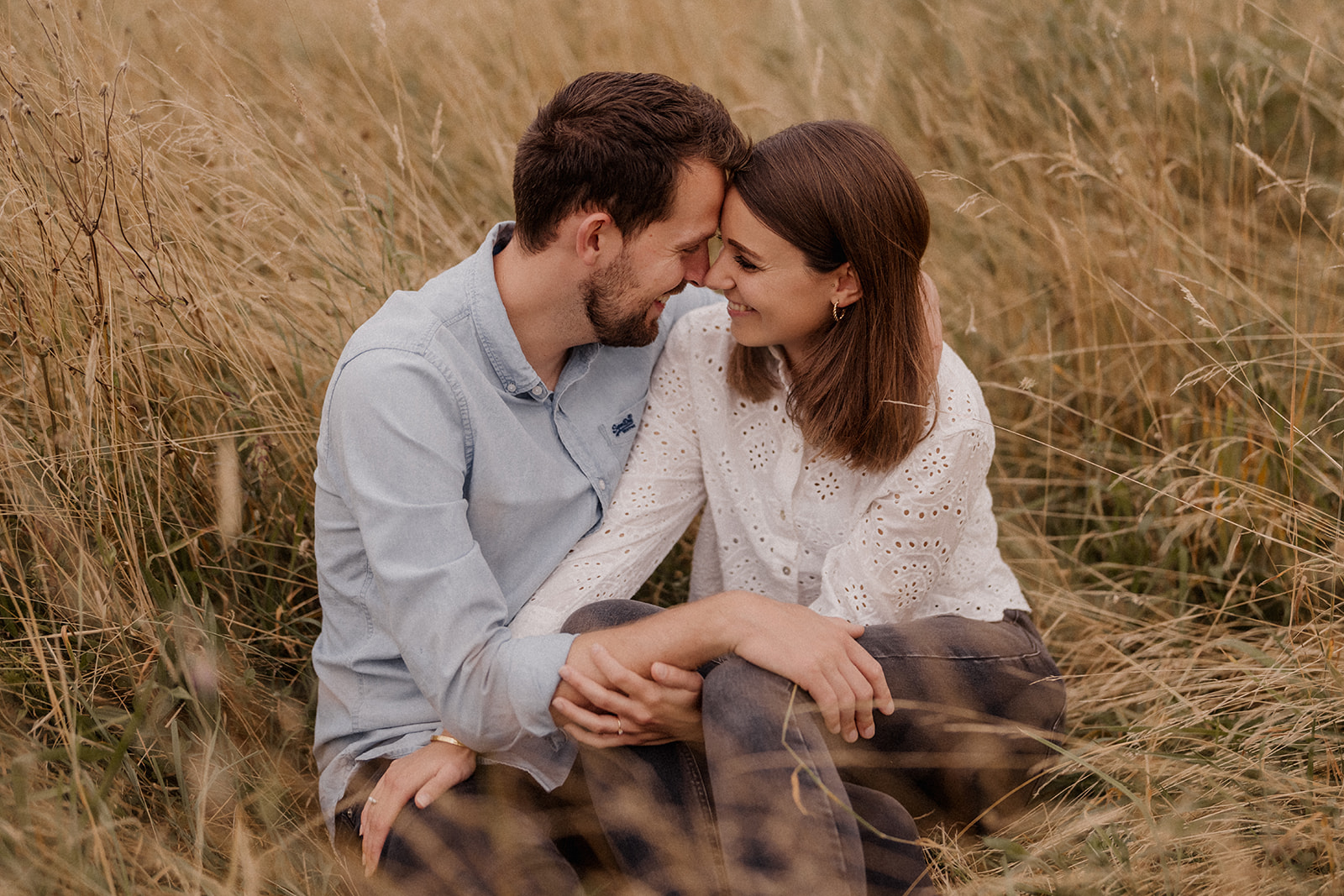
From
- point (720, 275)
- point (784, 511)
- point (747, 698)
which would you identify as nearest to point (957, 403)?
point (784, 511)

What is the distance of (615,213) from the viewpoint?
6.89ft

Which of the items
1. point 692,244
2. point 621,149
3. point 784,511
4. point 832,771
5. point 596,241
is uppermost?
point 621,149

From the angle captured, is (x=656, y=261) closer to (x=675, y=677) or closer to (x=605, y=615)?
(x=605, y=615)

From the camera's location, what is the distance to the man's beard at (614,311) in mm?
2146

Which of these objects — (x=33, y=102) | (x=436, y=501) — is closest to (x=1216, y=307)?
(x=436, y=501)

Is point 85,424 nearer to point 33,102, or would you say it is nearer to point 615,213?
point 33,102

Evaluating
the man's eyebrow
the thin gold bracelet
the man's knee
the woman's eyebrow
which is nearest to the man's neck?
the man's eyebrow

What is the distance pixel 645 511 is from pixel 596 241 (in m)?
0.62

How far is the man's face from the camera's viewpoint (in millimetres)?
2127

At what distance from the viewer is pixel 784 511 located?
236 centimetres

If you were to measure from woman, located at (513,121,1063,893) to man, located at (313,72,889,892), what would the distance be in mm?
92

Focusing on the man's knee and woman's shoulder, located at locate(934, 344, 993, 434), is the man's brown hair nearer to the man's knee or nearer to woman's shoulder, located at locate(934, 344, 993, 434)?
woman's shoulder, located at locate(934, 344, 993, 434)

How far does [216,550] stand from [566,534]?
0.84 metres

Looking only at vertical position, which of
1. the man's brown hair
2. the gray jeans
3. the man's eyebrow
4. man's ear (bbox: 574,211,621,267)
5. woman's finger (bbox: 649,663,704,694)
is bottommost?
the gray jeans
